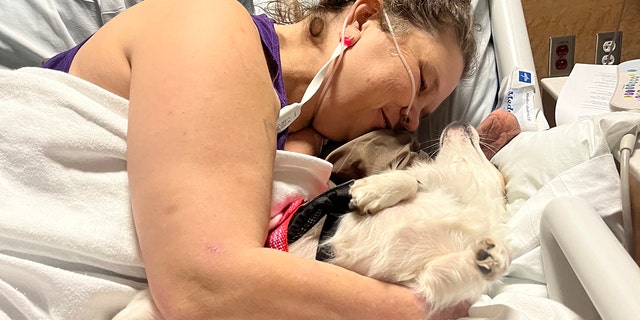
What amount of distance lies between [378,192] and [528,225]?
0.29 metres

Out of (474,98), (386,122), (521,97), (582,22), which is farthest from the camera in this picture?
(582,22)

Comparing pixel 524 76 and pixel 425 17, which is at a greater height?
pixel 425 17

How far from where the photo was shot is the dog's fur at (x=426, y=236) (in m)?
0.95

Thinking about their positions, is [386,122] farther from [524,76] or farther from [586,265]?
[586,265]

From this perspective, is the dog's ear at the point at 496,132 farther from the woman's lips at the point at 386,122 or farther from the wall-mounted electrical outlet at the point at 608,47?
the wall-mounted electrical outlet at the point at 608,47

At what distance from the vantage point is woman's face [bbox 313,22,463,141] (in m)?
1.22

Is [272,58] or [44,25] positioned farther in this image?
[44,25]

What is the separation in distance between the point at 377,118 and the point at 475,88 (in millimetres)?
505

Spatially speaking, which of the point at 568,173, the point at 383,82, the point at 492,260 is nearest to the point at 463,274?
the point at 492,260

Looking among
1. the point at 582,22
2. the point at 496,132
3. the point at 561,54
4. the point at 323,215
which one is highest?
the point at 323,215

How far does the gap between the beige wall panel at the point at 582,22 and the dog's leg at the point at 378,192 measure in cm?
157

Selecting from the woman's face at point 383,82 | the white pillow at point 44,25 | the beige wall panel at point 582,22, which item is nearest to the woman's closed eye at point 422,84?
the woman's face at point 383,82

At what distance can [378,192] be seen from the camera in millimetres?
1028

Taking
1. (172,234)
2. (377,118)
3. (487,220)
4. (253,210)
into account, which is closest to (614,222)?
(487,220)
